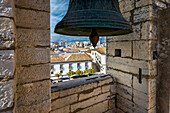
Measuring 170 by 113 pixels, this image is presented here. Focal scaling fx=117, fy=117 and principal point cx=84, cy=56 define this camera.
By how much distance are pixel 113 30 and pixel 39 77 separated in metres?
1.18

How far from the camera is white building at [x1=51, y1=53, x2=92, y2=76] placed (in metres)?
16.5

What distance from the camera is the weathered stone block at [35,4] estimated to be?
0.99 metres

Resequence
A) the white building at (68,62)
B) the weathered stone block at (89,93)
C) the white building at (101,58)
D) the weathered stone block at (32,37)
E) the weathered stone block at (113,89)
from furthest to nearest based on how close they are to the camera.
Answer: the white building at (68,62)
the white building at (101,58)
the weathered stone block at (113,89)
the weathered stone block at (89,93)
the weathered stone block at (32,37)

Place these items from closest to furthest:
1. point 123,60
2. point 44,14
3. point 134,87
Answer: point 44,14 → point 134,87 → point 123,60

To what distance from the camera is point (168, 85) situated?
1.61 m

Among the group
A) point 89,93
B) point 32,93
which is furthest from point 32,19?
point 89,93

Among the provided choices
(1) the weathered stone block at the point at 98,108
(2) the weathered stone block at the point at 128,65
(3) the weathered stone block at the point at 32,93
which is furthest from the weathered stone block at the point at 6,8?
(2) the weathered stone block at the point at 128,65

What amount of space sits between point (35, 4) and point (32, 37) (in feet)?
0.97

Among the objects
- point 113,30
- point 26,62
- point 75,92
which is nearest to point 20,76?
point 26,62

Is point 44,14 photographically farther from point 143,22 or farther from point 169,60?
point 169,60

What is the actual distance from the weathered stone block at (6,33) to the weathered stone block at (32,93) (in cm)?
47

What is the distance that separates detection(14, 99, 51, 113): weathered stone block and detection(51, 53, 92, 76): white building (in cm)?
1513

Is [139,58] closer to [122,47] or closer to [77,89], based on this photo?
[122,47]

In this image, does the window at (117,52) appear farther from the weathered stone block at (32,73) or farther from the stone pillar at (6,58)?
the stone pillar at (6,58)
